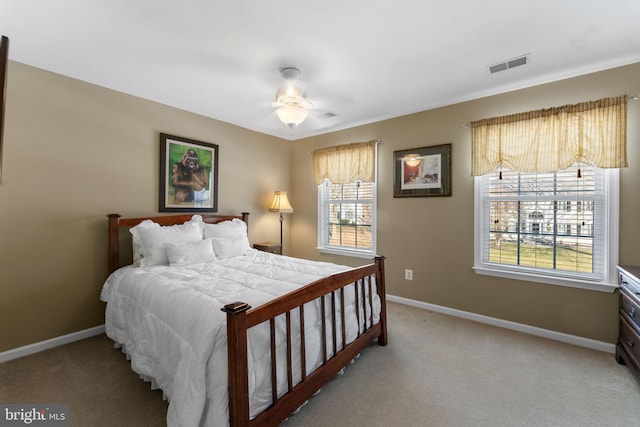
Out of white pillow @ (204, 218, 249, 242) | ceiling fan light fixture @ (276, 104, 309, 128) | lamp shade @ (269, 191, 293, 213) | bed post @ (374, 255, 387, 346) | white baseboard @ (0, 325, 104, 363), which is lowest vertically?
white baseboard @ (0, 325, 104, 363)

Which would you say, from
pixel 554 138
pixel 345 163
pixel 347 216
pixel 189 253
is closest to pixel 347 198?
pixel 347 216

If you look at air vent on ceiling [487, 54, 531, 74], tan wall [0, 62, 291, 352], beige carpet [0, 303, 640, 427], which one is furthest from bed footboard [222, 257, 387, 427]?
tan wall [0, 62, 291, 352]

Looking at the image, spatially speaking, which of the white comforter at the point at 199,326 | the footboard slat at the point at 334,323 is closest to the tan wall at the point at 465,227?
the white comforter at the point at 199,326

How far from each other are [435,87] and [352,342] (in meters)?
2.53

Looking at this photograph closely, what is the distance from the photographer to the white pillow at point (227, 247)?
9.96 ft

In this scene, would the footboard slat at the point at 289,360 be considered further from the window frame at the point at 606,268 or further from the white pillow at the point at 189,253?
the window frame at the point at 606,268

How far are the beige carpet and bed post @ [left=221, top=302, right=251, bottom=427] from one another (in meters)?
0.49

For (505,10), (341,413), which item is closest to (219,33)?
(505,10)

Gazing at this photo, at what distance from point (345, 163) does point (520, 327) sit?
2761mm

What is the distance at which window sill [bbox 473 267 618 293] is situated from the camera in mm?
2406

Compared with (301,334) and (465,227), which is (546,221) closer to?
(465,227)

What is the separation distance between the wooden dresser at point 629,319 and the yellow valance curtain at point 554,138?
2.96ft

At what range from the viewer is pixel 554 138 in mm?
2578

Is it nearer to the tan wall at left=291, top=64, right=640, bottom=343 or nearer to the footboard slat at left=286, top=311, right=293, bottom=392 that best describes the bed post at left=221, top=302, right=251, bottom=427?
the footboard slat at left=286, top=311, right=293, bottom=392
